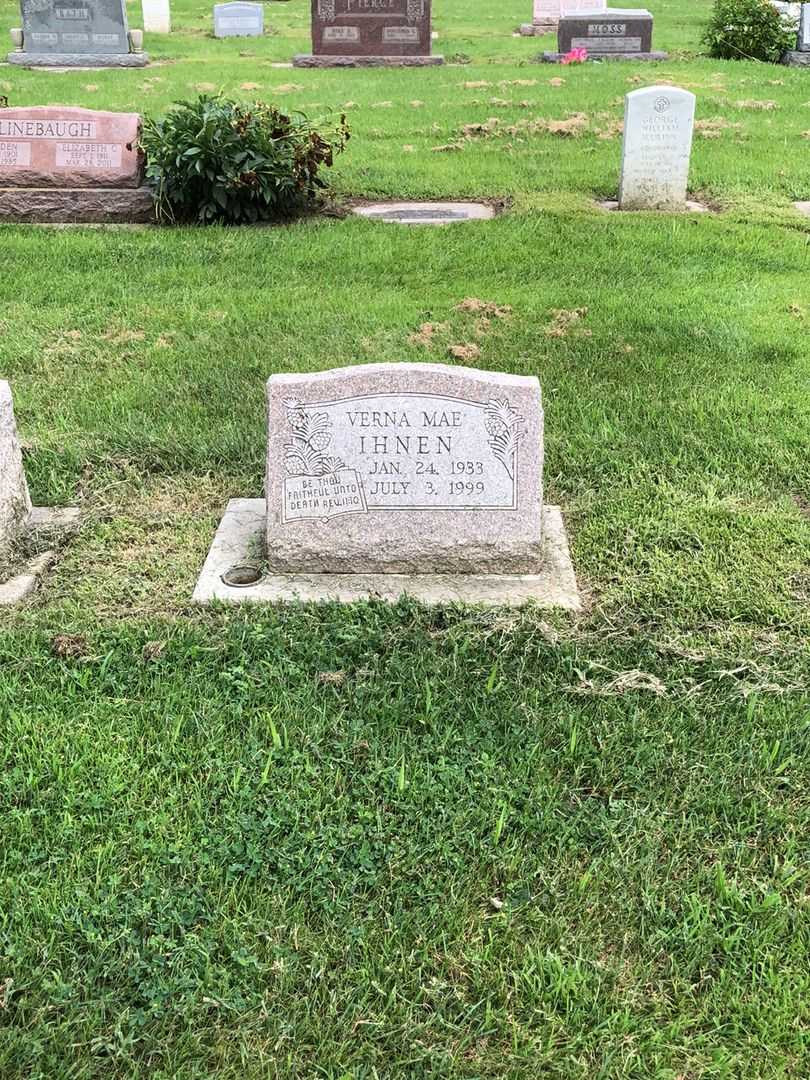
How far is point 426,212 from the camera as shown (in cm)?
Result: 818

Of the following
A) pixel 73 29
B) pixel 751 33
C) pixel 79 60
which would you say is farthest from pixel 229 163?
pixel 751 33

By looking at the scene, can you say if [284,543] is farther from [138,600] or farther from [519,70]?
[519,70]

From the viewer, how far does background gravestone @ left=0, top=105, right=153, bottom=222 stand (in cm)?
805

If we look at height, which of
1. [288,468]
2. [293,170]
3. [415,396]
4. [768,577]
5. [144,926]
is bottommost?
[144,926]

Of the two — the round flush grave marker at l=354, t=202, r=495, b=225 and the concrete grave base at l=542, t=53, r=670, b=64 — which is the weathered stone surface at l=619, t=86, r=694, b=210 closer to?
the round flush grave marker at l=354, t=202, r=495, b=225

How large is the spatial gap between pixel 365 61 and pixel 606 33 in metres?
4.07

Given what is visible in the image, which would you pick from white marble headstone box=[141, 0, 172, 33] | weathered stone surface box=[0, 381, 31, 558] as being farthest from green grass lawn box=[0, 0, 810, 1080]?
white marble headstone box=[141, 0, 172, 33]

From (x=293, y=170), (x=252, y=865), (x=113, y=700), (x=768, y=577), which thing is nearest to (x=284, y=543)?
(x=113, y=700)

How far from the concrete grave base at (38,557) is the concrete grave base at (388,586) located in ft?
1.90

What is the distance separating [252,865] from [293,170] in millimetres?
6413

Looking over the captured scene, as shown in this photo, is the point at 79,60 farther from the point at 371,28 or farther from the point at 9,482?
the point at 9,482

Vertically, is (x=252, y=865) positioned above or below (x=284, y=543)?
below

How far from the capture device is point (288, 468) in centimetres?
349

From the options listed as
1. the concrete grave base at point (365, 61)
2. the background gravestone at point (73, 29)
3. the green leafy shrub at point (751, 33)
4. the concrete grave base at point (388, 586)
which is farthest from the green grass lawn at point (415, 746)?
the green leafy shrub at point (751, 33)
